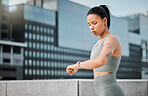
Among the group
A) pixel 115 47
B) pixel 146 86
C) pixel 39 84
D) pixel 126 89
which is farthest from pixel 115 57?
pixel 146 86

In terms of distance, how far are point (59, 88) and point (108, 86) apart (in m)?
2.88

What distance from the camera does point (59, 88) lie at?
15.3ft

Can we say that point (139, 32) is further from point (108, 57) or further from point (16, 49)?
point (108, 57)

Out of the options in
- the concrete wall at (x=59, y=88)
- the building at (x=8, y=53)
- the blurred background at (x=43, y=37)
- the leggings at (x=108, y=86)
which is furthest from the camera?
the blurred background at (x=43, y=37)

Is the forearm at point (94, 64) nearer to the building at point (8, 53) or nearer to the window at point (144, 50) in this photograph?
the building at point (8, 53)

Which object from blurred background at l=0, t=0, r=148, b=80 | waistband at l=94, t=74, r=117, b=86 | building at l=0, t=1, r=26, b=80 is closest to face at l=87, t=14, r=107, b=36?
waistband at l=94, t=74, r=117, b=86

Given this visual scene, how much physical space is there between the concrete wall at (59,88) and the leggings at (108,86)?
2.33 metres

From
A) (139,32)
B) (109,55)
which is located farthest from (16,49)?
(109,55)

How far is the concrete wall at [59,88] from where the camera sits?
4309mm

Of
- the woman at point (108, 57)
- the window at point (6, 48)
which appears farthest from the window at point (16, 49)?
the woman at point (108, 57)

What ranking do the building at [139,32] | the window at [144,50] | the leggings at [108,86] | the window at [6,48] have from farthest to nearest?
the window at [144,50]
the building at [139,32]
the window at [6,48]
the leggings at [108,86]

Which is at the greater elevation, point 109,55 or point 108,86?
point 109,55

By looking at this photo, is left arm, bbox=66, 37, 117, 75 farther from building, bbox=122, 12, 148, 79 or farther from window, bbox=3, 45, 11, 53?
building, bbox=122, 12, 148, 79

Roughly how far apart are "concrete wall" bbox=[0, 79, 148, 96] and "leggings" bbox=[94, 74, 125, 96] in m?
2.33
